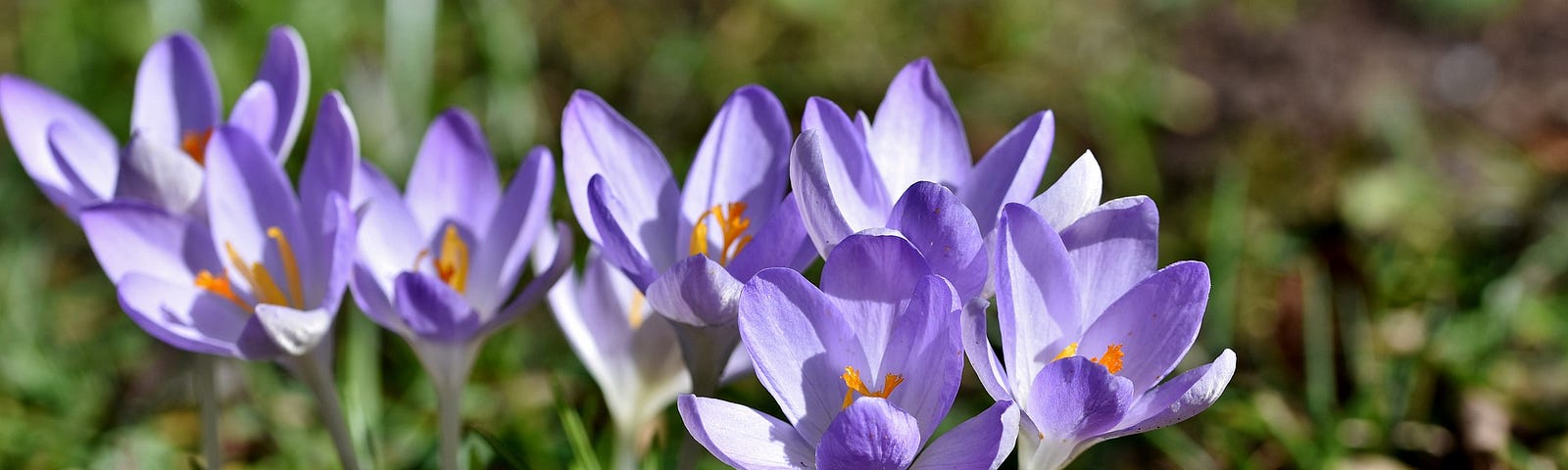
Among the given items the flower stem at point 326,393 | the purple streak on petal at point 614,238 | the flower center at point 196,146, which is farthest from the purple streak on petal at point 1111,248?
the flower center at point 196,146

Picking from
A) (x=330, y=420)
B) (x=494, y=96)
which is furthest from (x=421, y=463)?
(x=494, y=96)

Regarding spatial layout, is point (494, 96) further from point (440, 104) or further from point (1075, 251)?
point (1075, 251)

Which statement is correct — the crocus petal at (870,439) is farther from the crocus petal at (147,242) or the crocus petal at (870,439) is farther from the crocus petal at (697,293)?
the crocus petal at (147,242)

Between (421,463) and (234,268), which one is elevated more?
(234,268)

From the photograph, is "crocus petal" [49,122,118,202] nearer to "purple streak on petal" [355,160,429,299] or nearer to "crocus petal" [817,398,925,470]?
"purple streak on petal" [355,160,429,299]

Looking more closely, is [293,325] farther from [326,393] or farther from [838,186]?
[838,186]

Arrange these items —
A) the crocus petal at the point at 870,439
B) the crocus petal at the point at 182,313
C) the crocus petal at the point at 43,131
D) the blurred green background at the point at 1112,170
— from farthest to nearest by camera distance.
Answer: the blurred green background at the point at 1112,170 → the crocus petal at the point at 43,131 → the crocus petal at the point at 182,313 → the crocus petal at the point at 870,439

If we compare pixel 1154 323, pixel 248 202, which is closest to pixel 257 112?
pixel 248 202
